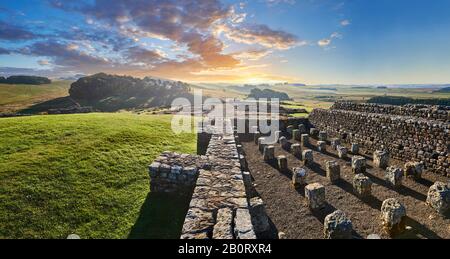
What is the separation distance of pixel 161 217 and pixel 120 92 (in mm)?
114902

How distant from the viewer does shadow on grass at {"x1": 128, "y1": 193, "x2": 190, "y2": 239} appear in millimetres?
8219

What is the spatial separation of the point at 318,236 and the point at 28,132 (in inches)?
639

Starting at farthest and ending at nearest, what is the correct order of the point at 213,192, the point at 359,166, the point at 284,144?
the point at 284,144 < the point at 359,166 < the point at 213,192

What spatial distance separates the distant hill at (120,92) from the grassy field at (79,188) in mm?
85544

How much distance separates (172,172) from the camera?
10.2 m

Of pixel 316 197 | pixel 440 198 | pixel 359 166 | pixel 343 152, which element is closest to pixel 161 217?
pixel 316 197

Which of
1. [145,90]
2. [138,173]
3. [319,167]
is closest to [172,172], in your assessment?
[138,173]

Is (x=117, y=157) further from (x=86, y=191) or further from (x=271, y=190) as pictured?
(x=271, y=190)

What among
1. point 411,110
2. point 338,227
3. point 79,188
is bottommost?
point 338,227

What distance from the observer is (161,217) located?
29.6ft

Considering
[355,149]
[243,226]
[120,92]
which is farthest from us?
[120,92]

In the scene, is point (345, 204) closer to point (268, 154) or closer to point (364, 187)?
point (364, 187)

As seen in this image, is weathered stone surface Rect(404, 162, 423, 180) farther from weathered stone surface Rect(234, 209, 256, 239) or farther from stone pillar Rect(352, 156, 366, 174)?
weathered stone surface Rect(234, 209, 256, 239)

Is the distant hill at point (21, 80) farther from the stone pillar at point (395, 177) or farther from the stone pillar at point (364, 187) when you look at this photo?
the stone pillar at point (395, 177)
